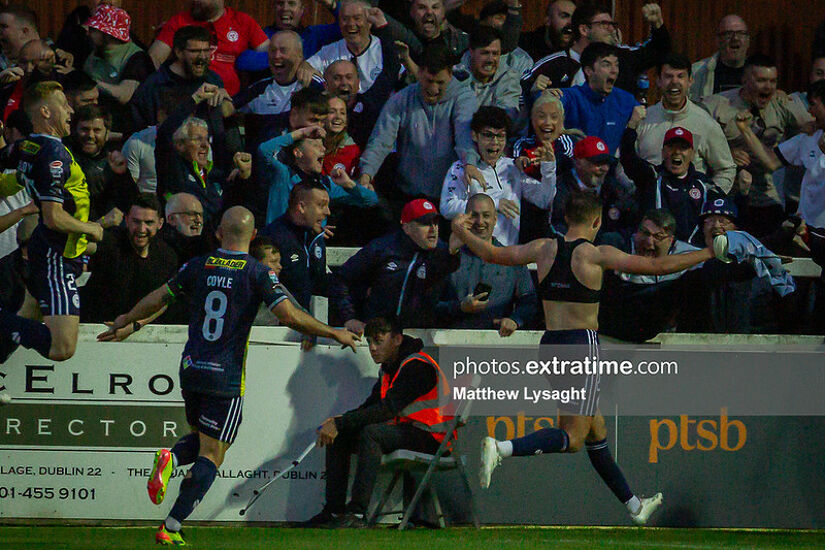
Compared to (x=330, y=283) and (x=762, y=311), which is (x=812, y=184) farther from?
(x=330, y=283)

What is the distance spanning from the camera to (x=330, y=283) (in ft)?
32.7

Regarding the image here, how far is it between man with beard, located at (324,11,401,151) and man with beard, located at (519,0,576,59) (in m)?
1.57

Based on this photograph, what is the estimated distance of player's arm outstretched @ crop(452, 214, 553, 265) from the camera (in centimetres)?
898

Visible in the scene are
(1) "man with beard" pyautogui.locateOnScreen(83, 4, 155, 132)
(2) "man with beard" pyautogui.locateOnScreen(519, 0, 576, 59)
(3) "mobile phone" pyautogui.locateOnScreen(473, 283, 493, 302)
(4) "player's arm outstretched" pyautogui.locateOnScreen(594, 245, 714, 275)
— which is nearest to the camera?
(4) "player's arm outstretched" pyautogui.locateOnScreen(594, 245, 714, 275)

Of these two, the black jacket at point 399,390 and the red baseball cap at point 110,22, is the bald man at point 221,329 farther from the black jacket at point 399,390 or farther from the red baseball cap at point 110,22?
the red baseball cap at point 110,22

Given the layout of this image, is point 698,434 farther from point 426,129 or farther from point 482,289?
point 426,129

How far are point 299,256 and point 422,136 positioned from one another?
1.73m

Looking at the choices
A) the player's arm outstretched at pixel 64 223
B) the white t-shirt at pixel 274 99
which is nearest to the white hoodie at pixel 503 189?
the white t-shirt at pixel 274 99

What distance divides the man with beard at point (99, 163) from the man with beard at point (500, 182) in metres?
2.72

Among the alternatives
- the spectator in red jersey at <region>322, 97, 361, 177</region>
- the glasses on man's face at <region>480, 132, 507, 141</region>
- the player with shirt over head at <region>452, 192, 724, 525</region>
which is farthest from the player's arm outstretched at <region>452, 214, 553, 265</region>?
the spectator in red jersey at <region>322, 97, 361, 177</region>

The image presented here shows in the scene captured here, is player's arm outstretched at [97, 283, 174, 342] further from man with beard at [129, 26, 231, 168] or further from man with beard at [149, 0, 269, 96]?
man with beard at [149, 0, 269, 96]

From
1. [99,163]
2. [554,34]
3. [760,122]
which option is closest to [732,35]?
[760,122]

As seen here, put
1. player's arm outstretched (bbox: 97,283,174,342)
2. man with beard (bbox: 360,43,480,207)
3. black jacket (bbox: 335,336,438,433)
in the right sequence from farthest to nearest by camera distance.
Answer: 1. man with beard (bbox: 360,43,480,207)
2. black jacket (bbox: 335,336,438,433)
3. player's arm outstretched (bbox: 97,283,174,342)

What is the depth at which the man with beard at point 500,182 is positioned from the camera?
10.4m
